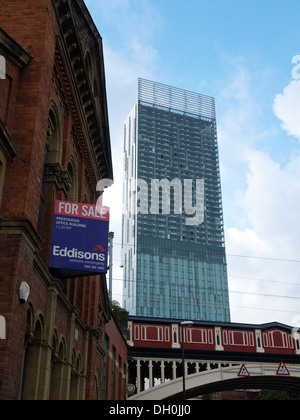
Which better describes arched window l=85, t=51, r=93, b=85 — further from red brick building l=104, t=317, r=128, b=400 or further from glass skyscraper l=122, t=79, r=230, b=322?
glass skyscraper l=122, t=79, r=230, b=322

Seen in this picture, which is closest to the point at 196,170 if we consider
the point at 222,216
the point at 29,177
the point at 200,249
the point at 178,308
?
the point at 222,216

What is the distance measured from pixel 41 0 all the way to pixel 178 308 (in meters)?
144

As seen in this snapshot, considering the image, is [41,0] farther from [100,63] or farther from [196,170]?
[196,170]

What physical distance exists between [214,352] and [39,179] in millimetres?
39748

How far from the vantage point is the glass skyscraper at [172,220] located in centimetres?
15375

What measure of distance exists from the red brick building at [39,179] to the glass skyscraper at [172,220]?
12359 cm

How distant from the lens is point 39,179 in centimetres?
1356

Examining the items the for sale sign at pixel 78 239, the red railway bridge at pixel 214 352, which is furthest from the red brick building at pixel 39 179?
the red railway bridge at pixel 214 352

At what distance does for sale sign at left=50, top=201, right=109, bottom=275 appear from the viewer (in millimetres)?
15055

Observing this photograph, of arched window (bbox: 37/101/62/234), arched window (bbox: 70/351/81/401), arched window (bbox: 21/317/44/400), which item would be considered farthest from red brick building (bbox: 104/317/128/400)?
arched window (bbox: 21/317/44/400)

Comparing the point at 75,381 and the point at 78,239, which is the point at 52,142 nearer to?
the point at 78,239

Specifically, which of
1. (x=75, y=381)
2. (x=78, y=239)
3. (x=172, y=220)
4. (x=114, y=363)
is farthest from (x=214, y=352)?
(x=172, y=220)

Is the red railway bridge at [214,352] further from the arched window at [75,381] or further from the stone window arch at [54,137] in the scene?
the stone window arch at [54,137]

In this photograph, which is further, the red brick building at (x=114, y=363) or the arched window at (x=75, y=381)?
the red brick building at (x=114, y=363)
